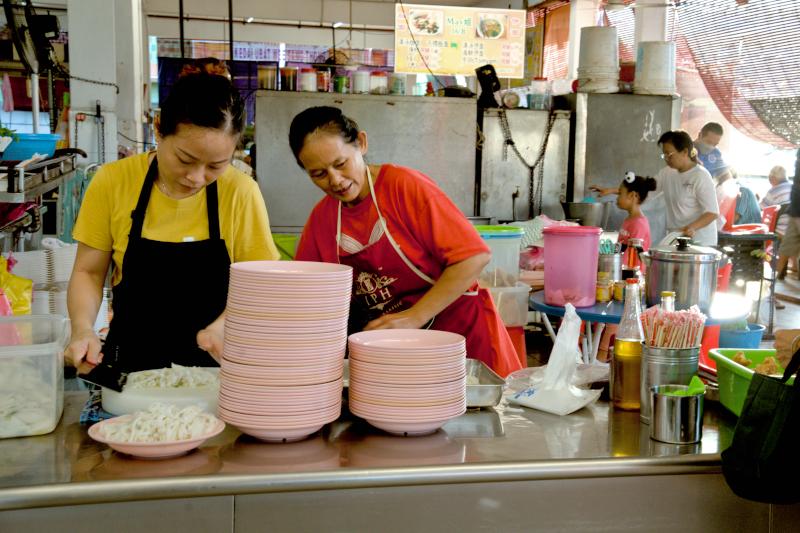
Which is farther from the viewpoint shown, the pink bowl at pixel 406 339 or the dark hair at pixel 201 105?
the dark hair at pixel 201 105

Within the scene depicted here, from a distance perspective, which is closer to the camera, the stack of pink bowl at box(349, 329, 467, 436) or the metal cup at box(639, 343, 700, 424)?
the stack of pink bowl at box(349, 329, 467, 436)

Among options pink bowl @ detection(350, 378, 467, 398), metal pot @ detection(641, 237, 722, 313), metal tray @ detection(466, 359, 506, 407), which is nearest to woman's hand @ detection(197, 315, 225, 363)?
pink bowl @ detection(350, 378, 467, 398)

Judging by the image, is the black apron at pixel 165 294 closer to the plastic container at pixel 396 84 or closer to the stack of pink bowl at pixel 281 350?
the stack of pink bowl at pixel 281 350

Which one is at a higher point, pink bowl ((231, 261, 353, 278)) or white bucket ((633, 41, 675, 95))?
white bucket ((633, 41, 675, 95))

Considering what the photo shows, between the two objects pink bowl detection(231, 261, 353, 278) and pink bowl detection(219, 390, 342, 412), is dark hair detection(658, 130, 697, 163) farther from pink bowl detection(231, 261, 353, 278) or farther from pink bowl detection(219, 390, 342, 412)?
pink bowl detection(219, 390, 342, 412)

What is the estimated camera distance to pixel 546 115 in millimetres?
8141

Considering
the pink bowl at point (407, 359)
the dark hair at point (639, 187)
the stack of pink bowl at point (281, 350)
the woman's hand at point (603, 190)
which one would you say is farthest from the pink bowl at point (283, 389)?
the woman's hand at point (603, 190)

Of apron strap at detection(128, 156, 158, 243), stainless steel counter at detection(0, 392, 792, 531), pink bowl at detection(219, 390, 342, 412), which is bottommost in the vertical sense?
stainless steel counter at detection(0, 392, 792, 531)

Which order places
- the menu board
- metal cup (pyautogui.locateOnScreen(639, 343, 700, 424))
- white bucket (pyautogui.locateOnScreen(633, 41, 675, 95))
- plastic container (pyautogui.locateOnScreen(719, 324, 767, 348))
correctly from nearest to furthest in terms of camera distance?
metal cup (pyautogui.locateOnScreen(639, 343, 700, 424))
plastic container (pyautogui.locateOnScreen(719, 324, 767, 348))
white bucket (pyautogui.locateOnScreen(633, 41, 675, 95))
the menu board

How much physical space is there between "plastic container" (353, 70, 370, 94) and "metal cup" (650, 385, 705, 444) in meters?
6.38

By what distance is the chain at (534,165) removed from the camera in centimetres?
801

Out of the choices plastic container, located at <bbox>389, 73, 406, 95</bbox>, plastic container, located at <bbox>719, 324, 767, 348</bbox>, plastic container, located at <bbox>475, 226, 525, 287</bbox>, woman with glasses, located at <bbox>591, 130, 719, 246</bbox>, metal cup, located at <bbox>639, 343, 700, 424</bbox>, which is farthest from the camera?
plastic container, located at <bbox>389, 73, 406, 95</bbox>

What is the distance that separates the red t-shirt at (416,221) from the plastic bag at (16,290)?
1385mm

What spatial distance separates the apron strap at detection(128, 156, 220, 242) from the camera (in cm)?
234
